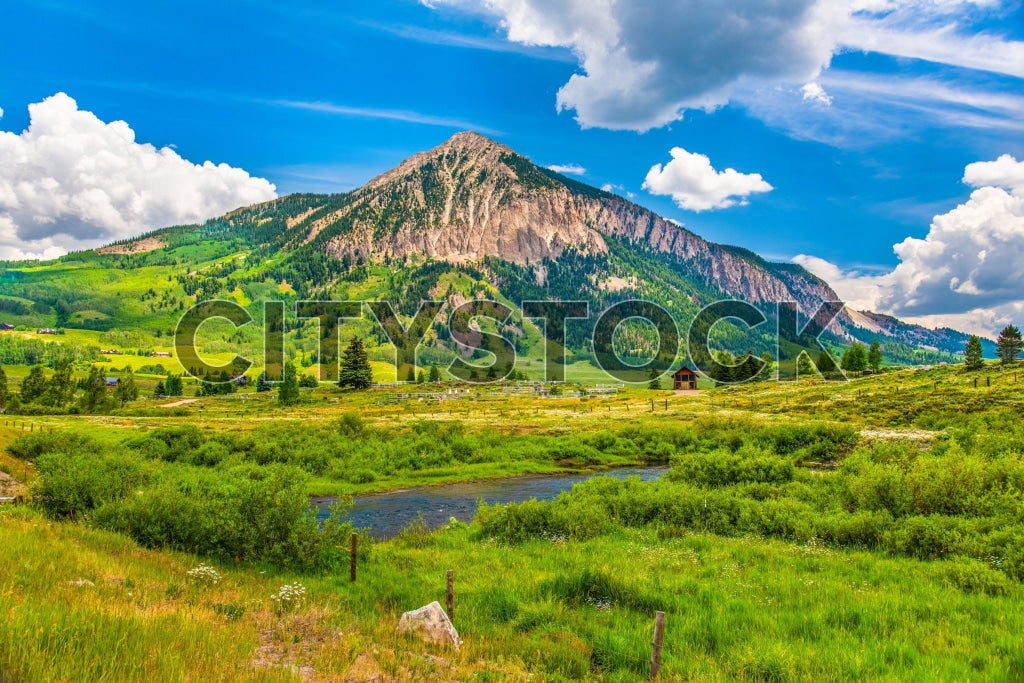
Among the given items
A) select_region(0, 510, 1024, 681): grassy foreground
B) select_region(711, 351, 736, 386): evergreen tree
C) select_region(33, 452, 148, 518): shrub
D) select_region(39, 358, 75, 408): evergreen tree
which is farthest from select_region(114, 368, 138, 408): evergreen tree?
select_region(711, 351, 736, 386): evergreen tree

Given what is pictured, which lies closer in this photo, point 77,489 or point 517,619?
point 517,619

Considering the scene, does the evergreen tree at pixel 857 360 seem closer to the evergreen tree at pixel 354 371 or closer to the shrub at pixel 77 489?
the evergreen tree at pixel 354 371

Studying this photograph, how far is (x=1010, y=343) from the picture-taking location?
88625 millimetres

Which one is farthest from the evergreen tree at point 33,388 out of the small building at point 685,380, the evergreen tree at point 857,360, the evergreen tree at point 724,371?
the evergreen tree at point 857,360

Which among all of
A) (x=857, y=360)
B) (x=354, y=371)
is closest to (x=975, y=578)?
(x=857, y=360)

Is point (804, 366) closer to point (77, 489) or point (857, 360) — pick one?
point (857, 360)

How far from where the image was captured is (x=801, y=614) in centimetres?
1251

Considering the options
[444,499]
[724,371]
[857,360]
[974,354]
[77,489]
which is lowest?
[444,499]

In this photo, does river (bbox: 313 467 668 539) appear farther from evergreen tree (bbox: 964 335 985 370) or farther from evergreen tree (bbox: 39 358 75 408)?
evergreen tree (bbox: 39 358 75 408)

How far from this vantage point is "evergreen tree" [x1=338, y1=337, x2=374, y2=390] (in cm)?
15900

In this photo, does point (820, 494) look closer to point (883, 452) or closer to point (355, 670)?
point (883, 452)

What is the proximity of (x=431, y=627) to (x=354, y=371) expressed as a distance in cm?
15599

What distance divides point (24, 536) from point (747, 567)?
2122 cm

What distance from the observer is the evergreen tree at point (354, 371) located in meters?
159
